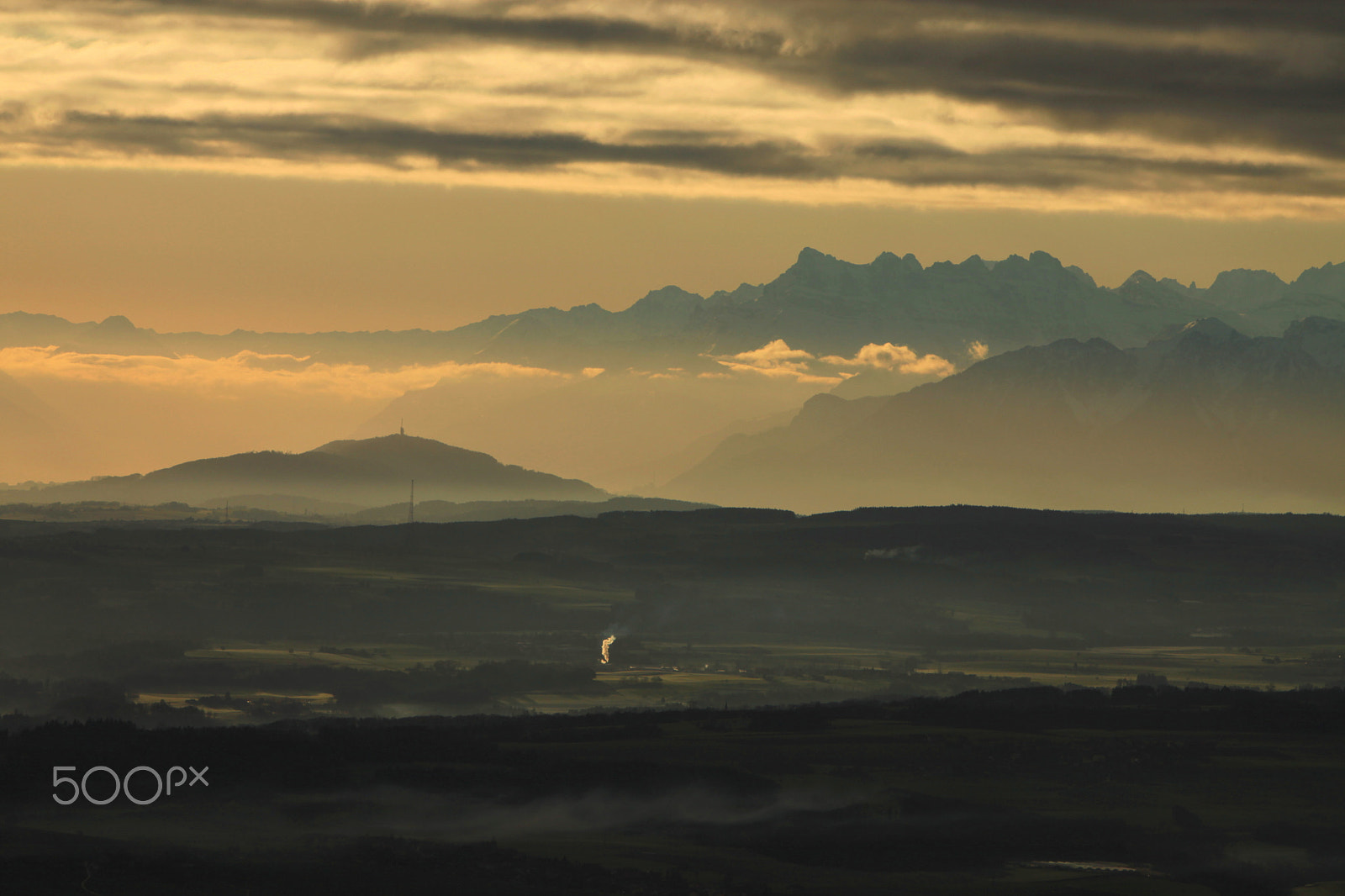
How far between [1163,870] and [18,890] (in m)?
109

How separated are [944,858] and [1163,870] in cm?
2191

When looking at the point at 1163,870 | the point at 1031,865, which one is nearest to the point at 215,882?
the point at 1031,865

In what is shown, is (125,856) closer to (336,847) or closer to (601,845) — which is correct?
(336,847)

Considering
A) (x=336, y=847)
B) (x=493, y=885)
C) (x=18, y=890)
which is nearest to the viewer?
(x=18, y=890)

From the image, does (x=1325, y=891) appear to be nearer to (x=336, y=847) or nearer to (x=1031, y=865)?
(x=1031, y=865)

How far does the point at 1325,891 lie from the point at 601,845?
71478 millimetres

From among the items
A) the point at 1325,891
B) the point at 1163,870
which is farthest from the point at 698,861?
the point at 1325,891

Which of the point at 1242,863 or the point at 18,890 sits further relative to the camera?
the point at 1242,863

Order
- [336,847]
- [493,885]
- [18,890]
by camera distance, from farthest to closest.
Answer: [336,847], [493,885], [18,890]

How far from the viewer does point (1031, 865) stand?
192250 mm

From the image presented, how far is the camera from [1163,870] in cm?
19200

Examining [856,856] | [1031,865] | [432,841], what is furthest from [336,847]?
[1031,865]

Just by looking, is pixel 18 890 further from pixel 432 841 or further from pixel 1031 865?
pixel 1031 865

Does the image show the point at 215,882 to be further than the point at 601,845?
No
